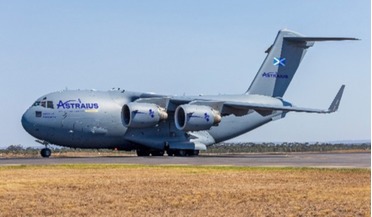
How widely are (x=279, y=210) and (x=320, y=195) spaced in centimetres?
280

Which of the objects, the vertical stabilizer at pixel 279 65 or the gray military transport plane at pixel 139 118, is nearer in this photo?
the gray military transport plane at pixel 139 118

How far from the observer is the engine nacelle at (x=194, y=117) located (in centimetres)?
4294

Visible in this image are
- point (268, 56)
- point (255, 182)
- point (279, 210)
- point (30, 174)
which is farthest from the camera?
point (268, 56)

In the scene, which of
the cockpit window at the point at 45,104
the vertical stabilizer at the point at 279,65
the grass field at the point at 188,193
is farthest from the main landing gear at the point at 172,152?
the grass field at the point at 188,193

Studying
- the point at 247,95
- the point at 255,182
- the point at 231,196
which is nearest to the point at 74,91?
the point at 247,95

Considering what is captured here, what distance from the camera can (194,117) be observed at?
1695 inches

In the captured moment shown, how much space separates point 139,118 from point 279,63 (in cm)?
1341

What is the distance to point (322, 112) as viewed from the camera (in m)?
48.4

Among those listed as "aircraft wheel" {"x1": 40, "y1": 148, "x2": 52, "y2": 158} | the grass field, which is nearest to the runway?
"aircraft wheel" {"x1": 40, "y1": 148, "x2": 52, "y2": 158}

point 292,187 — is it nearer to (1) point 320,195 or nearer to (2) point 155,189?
(1) point 320,195

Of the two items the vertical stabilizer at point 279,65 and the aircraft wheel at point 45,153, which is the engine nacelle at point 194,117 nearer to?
the aircraft wheel at point 45,153

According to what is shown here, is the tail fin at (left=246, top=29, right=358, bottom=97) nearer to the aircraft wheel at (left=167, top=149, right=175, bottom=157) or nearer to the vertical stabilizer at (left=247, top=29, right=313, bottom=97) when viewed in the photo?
the vertical stabilizer at (left=247, top=29, right=313, bottom=97)

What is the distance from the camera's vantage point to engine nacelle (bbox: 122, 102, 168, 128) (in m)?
42.8

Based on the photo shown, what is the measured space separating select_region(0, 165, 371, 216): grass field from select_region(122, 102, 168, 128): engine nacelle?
52.8 feet
